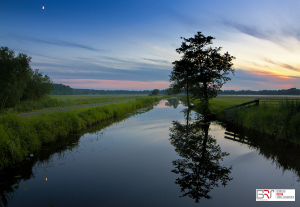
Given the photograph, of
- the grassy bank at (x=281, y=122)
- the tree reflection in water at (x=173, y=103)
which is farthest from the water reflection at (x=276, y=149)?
the tree reflection in water at (x=173, y=103)

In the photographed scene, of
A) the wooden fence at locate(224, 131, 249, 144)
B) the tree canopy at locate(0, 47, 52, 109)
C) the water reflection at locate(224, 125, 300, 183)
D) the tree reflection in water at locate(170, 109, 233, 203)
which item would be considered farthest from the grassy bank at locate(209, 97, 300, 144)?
the tree canopy at locate(0, 47, 52, 109)

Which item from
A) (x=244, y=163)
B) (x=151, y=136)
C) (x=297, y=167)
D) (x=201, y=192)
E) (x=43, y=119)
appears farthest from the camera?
(x=151, y=136)

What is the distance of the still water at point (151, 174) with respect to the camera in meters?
5.29

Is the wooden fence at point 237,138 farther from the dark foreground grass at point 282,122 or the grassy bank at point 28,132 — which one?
the grassy bank at point 28,132

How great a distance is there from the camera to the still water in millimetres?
5289

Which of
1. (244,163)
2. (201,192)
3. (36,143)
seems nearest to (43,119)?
(36,143)

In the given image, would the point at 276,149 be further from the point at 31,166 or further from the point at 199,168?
the point at 31,166

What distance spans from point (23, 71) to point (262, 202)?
27.5 meters

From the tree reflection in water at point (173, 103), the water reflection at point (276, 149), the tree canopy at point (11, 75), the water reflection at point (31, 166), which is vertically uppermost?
the tree canopy at point (11, 75)

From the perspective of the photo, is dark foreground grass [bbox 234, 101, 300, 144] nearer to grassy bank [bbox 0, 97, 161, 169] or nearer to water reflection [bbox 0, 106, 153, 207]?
water reflection [bbox 0, 106, 153, 207]

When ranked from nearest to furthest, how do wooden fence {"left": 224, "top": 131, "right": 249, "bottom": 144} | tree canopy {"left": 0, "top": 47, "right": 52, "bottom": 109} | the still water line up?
the still water, wooden fence {"left": 224, "top": 131, "right": 249, "bottom": 144}, tree canopy {"left": 0, "top": 47, "right": 52, "bottom": 109}

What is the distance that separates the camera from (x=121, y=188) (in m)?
5.81

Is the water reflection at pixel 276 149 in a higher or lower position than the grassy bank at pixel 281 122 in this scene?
lower

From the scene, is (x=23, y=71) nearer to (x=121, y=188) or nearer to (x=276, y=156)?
(x=121, y=188)
